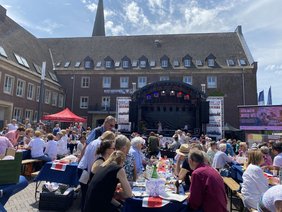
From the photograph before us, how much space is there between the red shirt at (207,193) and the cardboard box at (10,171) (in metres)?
2.74

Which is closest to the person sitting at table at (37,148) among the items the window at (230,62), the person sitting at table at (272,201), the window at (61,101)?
the person sitting at table at (272,201)

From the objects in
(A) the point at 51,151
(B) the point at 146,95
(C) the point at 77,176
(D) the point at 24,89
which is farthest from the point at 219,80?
(C) the point at 77,176

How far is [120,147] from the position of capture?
13.6 feet

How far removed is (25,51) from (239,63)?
27474 mm

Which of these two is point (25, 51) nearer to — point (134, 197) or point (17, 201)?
point (17, 201)

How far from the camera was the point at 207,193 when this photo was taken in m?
3.28

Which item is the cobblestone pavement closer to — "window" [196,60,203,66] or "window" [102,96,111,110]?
"window" [102,96,111,110]

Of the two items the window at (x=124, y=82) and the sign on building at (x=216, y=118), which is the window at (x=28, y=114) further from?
the sign on building at (x=216, y=118)

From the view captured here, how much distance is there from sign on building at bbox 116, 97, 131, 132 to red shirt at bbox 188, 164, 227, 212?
20.3 metres

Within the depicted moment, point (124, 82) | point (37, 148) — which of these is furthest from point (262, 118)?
point (124, 82)

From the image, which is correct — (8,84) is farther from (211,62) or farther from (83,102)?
(211,62)

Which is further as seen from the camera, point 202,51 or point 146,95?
point 202,51

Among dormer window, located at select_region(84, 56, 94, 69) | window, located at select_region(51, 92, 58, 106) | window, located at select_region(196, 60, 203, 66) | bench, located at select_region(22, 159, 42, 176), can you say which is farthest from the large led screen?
window, located at select_region(51, 92, 58, 106)

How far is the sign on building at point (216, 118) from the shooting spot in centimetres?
2223
